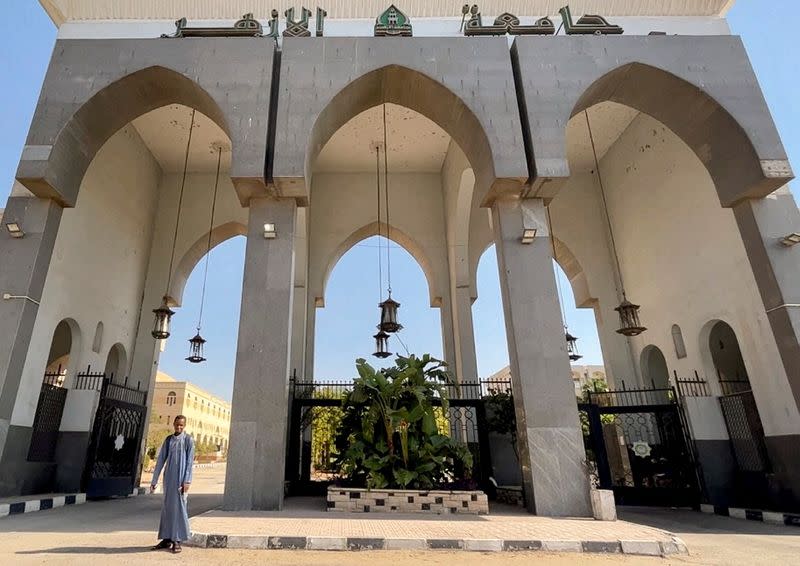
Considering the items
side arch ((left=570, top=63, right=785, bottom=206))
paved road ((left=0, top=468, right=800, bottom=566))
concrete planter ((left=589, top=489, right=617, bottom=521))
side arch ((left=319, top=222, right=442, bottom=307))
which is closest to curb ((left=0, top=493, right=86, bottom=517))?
paved road ((left=0, top=468, right=800, bottom=566))

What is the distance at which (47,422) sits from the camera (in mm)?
8328

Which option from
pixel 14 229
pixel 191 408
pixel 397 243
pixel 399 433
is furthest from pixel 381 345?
pixel 191 408

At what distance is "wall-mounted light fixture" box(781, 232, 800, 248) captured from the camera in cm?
671

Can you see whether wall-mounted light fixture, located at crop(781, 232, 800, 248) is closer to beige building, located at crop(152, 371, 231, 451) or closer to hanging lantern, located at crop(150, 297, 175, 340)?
hanging lantern, located at crop(150, 297, 175, 340)

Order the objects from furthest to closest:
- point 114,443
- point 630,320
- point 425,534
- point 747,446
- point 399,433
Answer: point 114,443 → point 630,320 → point 747,446 → point 399,433 → point 425,534

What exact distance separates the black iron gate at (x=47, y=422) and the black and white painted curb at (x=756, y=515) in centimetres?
1190

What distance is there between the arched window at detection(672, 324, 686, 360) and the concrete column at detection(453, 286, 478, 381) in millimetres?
4363

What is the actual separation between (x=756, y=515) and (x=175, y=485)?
27.3 ft

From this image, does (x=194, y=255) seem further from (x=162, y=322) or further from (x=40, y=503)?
(x=40, y=503)

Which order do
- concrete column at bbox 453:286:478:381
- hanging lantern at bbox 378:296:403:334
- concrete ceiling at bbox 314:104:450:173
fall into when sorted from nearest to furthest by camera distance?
hanging lantern at bbox 378:296:403:334, concrete column at bbox 453:286:478:381, concrete ceiling at bbox 314:104:450:173

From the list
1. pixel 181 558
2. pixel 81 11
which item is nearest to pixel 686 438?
pixel 181 558

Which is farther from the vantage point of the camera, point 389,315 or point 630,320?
point 389,315

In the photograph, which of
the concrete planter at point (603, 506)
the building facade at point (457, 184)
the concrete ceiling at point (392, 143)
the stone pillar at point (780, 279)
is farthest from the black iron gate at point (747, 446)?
the concrete ceiling at point (392, 143)

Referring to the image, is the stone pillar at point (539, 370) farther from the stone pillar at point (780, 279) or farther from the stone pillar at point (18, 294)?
the stone pillar at point (18, 294)
